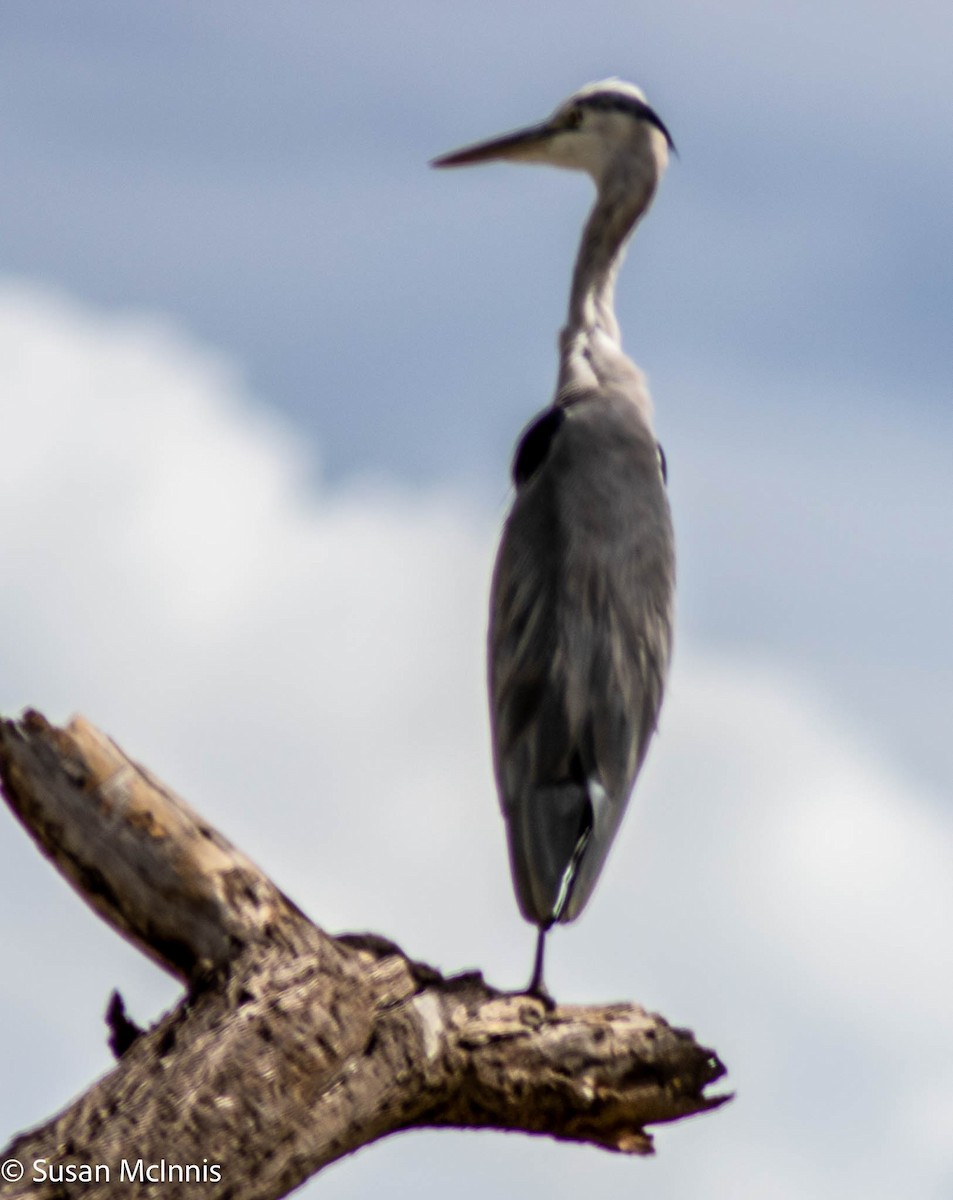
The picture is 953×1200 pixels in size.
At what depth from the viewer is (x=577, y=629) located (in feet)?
A: 19.2

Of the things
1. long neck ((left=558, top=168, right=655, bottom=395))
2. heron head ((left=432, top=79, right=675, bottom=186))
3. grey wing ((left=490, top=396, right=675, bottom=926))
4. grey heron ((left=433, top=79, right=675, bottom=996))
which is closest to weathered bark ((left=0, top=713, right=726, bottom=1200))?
grey heron ((left=433, top=79, right=675, bottom=996))

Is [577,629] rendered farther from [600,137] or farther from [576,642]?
[600,137]

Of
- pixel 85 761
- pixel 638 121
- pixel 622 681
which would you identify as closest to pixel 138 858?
pixel 85 761

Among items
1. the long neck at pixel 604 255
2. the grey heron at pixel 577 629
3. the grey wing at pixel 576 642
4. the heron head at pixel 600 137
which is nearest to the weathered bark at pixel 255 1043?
the grey heron at pixel 577 629

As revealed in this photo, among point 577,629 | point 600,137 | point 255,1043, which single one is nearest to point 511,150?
point 600,137

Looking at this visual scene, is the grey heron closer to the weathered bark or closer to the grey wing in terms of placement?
the grey wing

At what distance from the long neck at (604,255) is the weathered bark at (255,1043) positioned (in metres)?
2.93

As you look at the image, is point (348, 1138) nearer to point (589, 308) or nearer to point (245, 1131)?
point (245, 1131)

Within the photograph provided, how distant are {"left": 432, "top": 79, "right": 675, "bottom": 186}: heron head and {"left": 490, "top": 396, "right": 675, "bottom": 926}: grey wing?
1407 millimetres

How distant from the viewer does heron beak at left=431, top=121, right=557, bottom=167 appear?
7605 mm

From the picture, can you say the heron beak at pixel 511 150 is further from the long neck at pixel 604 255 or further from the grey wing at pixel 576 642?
the grey wing at pixel 576 642

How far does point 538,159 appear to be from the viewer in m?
7.67

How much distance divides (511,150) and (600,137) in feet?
1.83

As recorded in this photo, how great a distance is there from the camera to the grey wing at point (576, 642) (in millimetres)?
5570
